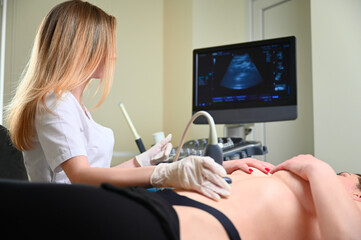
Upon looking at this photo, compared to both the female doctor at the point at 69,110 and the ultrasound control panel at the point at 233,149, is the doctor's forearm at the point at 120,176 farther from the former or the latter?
the ultrasound control panel at the point at 233,149

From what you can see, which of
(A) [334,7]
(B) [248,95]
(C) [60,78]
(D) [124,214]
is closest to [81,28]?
(C) [60,78]

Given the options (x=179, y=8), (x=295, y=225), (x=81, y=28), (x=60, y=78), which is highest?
(x=179, y=8)

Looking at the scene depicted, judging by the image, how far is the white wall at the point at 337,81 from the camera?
2.07m

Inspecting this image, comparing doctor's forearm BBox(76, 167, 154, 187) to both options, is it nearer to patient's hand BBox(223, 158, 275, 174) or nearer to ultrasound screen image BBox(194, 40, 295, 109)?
patient's hand BBox(223, 158, 275, 174)

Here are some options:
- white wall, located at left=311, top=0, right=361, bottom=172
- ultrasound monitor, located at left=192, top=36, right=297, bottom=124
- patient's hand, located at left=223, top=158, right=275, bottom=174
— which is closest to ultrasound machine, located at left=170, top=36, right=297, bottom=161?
ultrasound monitor, located at left=192, top=36, right=297, bottom=124

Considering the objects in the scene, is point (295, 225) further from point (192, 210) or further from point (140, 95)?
point (140, 95)

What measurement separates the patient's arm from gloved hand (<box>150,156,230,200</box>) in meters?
0.26

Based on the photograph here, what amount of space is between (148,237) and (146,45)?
266 centimetres

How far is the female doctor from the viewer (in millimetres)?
1219

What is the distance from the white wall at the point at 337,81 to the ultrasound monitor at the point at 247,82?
164 mm

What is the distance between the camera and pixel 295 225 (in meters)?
1.13

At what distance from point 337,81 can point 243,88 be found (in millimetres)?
519

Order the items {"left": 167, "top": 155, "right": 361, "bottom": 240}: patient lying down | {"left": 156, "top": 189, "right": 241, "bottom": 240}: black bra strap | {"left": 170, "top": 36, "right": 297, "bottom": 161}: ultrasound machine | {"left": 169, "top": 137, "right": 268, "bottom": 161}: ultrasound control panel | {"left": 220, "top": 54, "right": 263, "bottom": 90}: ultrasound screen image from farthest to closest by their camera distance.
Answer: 1. {"left": 220, "top": 54, "right": 263, "bottom": 90}: ultrasound screen image
2. {"left": 170, "top": 36, "right": 297, "bottom": 161}: ultrasound machine
3. {"left": 169, "top": 137, "right": 268, "bottom": 161}: ultrasound control panel
4. {"left": 167, "top": 155, "right": 361, "bottom": 240}: patient lying down
5. {"left": 156, "top": 189, "right": 241, "bottom": 240}: black bra strap

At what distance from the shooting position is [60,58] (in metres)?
1.39
